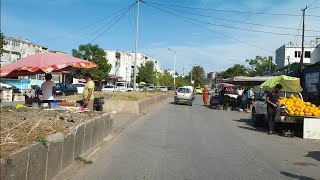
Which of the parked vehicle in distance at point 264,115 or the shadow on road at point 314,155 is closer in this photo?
the shadow on road at point 314,155

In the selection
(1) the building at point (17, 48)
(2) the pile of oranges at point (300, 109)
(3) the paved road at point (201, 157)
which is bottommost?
(3) the paved road at point (201, 157)

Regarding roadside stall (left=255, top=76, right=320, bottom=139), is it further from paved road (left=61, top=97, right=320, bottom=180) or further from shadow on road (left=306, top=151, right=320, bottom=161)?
shadow on road (left=306, top=151, right=320, bottom=161)

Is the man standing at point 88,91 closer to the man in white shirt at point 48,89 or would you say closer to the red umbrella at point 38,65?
the red umbrella at point 38,65

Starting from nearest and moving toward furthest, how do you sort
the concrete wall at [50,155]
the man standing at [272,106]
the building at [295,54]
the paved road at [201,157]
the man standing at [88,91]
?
the concrete wall at [50,155]
the paved road at [201,157]
the man standing at [88,91]
the man standing at [272,106]
the building at [295,54]

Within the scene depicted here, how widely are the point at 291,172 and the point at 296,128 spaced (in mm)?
7529

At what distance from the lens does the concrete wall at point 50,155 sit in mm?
4801

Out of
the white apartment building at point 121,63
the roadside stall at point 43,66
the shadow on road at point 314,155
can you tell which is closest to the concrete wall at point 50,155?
the roadside stall at point 43,66

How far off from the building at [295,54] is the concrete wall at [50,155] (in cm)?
7454

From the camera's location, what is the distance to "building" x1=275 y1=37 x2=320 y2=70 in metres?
81.3

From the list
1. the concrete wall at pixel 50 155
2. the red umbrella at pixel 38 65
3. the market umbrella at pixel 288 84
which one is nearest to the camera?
the concrete wall at pixel 50 155

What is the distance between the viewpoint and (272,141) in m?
12.6

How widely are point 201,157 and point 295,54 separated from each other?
3279 inches

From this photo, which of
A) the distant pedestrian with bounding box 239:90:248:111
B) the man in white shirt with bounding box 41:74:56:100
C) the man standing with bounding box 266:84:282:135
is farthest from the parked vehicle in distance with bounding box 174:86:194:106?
the man in white shirt with bounding box 41:74:56:100

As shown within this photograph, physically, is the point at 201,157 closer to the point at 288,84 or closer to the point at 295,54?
the point at 288,84
